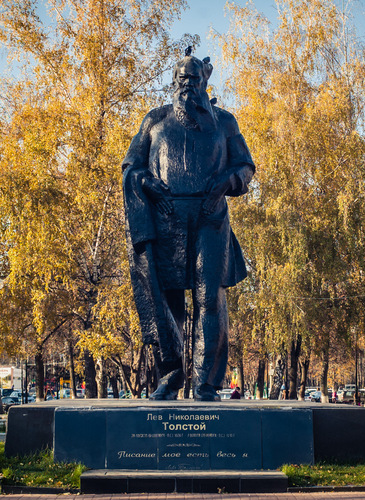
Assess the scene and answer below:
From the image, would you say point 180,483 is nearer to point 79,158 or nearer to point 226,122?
point 226,122

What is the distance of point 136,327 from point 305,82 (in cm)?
1193

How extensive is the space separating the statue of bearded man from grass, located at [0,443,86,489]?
4.26 feet

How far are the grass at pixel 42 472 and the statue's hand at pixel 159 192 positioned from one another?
105 inches

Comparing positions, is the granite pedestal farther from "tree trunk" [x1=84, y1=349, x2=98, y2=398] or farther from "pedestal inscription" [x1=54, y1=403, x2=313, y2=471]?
"tree trunk" [x1=84, y1=349, x2=98, y2=398]

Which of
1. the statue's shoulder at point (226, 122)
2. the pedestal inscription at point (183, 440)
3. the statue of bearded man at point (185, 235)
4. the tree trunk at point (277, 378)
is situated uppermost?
the statue's shoulder at point (226, 122)

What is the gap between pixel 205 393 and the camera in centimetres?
750

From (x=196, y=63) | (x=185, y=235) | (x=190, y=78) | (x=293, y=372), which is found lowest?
(x=293, y=372)

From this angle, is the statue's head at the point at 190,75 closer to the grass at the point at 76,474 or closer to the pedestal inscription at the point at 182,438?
the pedestal inscription at the point at 182,438

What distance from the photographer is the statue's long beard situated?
801 centimetres

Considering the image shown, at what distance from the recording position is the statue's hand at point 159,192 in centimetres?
774

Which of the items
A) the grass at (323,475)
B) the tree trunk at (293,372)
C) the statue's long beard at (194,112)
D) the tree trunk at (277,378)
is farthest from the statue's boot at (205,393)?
the tree trunk at (293,372)

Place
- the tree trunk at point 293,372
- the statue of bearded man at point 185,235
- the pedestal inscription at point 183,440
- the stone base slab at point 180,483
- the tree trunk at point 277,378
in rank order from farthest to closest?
the tree trunk at point 293,372 → the tree trunk at point 277,378 → the statue of bearded man at point 185,235 → the pedestal inscription at point 183,440 → the stone base slab at point 180,483

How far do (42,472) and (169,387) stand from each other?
65.3 inches

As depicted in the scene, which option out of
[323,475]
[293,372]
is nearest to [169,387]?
[323,475]
